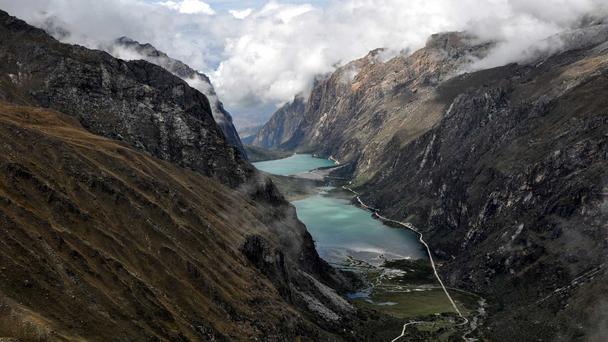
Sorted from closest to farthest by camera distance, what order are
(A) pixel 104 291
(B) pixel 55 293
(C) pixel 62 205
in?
(B) pixel 55 293 → (A) pixel 104 291 → (C) pixel 62 205

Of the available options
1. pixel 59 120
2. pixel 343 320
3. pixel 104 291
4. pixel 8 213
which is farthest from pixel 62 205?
pixel 343 320

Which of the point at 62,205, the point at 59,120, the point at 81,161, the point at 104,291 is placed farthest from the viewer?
the point at 59,120

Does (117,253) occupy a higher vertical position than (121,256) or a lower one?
higher

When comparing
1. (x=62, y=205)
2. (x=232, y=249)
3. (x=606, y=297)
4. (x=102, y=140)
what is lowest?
(x=606, y=297)

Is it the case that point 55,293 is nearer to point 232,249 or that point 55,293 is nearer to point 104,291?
point 104,291

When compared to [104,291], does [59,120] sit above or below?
above

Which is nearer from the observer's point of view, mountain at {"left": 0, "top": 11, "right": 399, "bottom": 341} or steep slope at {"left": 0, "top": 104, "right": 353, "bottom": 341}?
steep slope at {"left": 0, "top": 104, "right": 353, "bottom": 341}

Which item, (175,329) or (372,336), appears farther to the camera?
(372,336)

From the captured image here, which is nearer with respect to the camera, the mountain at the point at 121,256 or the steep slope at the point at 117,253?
the steep slope at the point at 117,253
